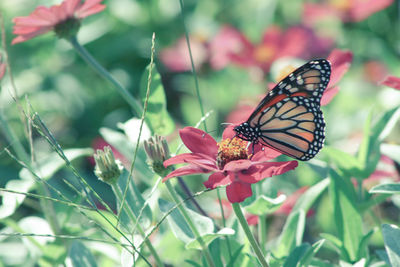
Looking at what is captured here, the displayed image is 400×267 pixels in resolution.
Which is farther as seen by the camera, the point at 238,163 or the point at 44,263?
the point at 44,263

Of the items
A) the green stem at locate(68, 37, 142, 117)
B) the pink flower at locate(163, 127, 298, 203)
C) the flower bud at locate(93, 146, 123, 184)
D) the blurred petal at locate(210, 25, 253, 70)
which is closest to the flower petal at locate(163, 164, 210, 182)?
the pink flower at locate(163, 127, 298, 203)

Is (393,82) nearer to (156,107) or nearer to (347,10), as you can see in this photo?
(156,107)

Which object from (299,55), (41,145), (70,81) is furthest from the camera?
(70,81)

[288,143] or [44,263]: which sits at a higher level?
[288,143]

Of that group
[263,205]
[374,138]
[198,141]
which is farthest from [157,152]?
[374,138]

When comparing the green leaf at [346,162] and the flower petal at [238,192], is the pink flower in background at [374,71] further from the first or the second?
the flower petal at [238,192]

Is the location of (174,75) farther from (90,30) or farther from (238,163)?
(238,163)

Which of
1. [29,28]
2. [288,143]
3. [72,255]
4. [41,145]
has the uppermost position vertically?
[29,28]

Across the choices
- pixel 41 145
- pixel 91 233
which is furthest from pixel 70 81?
pixel 91 233
